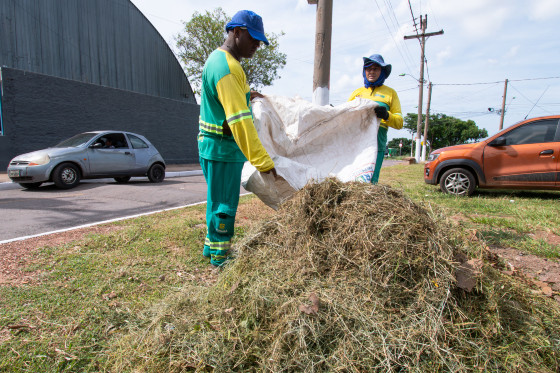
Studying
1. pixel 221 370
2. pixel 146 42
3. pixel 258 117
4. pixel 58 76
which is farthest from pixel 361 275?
pixel 146 42

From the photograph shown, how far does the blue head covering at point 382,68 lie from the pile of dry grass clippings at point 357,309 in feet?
6.53

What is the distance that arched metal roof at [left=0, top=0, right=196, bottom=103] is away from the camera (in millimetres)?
11853

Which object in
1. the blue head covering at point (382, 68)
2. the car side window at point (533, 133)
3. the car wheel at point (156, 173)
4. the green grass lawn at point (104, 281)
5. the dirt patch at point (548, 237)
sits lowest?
the green grass lawn at point (104, 281)

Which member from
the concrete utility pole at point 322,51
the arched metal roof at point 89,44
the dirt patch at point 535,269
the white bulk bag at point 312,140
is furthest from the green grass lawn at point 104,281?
the arched metal roof at point 89,44

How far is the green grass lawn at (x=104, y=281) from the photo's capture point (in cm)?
191

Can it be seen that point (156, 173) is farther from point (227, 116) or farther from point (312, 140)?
point (227, 116)

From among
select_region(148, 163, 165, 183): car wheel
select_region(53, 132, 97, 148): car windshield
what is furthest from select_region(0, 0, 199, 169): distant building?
select_region(148, 163, 165, 183): car wheel

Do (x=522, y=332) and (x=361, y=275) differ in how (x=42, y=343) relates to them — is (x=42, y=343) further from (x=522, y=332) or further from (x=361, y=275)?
(x=522, y=332)

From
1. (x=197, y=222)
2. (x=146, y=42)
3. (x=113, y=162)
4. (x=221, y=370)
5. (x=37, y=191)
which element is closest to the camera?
(x=221, y=370)

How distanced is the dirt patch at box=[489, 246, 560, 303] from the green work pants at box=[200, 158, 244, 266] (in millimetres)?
2137

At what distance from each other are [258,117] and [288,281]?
4.91ft

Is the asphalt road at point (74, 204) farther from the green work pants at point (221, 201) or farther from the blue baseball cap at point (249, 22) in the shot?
the blue baseball cap at point (249, 22)

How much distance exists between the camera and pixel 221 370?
165cm

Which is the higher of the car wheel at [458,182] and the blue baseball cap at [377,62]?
the blue baseball cap at [377,62]
